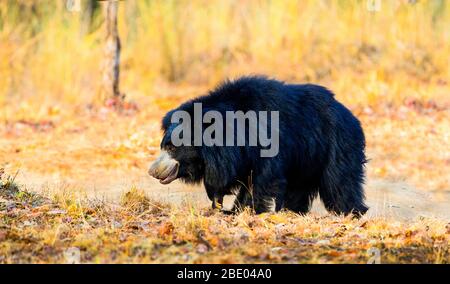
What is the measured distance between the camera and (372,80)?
12.2 m

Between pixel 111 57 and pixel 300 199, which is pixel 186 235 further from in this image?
pixel 111 57

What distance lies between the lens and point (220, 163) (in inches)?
230

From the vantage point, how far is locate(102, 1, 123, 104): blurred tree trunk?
11.5m

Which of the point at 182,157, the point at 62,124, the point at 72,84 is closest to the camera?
the point at 182,157

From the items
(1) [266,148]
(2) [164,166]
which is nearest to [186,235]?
(2) [164,166]

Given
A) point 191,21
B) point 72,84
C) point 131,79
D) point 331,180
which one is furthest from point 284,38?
point 331,180

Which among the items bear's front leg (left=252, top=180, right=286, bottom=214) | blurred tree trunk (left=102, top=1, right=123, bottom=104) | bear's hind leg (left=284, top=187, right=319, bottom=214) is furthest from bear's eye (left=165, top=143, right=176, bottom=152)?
blurred tree trunk (left=102, top=1, right=123, bottom=104)

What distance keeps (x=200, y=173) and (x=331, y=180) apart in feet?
3.50

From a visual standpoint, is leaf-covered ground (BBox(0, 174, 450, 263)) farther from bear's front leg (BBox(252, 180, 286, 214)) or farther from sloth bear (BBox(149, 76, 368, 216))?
sloth bear (BBox(149, 76, 368, 216))

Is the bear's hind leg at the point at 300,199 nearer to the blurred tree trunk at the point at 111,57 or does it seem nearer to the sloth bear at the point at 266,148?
the sloth bear at the point at 266,148

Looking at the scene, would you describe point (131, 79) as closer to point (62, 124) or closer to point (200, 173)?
point (62, 124)

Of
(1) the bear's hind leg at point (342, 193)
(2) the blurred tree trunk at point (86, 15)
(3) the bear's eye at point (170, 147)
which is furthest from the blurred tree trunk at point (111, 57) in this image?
(3) the bear's eye at point (170, 147)

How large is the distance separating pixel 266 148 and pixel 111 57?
6.03 m

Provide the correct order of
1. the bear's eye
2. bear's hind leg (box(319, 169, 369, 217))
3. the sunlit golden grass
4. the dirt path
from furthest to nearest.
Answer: the sunlit golden grass → the dirt path → bear's hind leg (box(319, 169, 369, 217)) → the bear's eye
